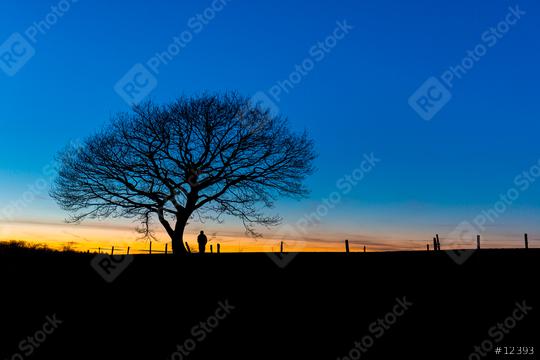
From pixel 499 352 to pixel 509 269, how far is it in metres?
2.42

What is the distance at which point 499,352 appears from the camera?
277 inches

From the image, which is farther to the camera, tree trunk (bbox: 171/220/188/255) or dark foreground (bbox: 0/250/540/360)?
tree trunk (bbox: 171/220/188/255)

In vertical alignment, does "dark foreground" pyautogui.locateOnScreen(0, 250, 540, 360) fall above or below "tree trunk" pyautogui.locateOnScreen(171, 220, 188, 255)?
below

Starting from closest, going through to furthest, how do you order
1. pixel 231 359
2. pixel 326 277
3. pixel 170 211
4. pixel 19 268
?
pixel 231 359
pixel 326 277
pixel 19 268
pixel 170 211

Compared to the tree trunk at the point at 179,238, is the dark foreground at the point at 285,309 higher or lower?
lower

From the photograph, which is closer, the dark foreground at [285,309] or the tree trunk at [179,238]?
the dark foreground at [285,309]

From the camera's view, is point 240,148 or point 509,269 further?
point 240,148

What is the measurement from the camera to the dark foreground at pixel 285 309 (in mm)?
7289

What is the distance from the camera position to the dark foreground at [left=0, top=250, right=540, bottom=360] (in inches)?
287

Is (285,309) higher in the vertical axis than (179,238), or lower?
lower

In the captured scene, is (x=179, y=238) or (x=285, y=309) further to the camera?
(x=179, y=238)

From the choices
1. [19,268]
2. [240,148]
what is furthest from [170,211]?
[19,268]

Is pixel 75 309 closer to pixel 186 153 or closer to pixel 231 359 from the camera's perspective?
pixel 231 359

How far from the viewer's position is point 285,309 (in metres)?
8.60
